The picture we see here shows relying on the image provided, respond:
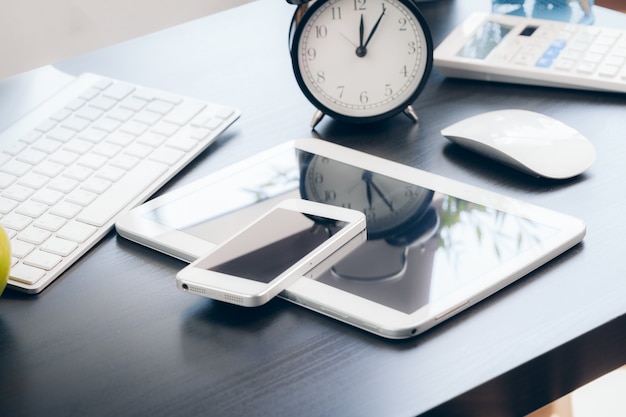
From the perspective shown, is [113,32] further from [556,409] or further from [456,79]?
[556,409]

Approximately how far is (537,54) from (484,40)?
0.26 feet

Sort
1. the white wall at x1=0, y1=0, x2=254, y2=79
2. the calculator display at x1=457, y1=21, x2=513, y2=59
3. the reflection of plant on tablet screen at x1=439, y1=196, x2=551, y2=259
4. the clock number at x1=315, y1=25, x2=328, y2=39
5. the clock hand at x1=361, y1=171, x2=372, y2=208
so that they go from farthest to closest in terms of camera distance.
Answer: the white wall at x1=0, y1=0, x2=254, y2=79
the calculator display at x1=457, y1=21, x2=513, y2=59
the clock number at x1=315, y1=25, x2=328, y2=39
the clock hand at x1=361, y1=171, x2=372, y2=208
the reflection of plant on tablet screen at x1=439, y1=196, x2=551, y2=259

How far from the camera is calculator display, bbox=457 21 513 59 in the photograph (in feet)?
3.29

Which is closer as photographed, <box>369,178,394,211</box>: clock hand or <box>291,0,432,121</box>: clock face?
<box>369,178,394,211</box>: clock hand

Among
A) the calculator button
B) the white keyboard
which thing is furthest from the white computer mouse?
the white keyboard

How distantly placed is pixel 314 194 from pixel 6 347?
309 millimetres

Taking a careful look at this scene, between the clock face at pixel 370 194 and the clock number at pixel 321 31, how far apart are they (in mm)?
140

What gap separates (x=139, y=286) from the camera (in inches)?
28.4

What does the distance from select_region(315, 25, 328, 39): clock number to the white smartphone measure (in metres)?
0.22

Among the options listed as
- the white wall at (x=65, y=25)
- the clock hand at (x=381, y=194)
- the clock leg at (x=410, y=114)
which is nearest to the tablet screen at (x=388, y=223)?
the clock hand at (x=381, y=194)

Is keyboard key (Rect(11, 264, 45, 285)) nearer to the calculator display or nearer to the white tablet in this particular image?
the white tablet

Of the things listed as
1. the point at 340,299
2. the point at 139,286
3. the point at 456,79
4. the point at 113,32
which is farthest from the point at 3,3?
the point at 340,299

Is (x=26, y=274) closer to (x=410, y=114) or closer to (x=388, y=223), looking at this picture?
(x=388, y=223)

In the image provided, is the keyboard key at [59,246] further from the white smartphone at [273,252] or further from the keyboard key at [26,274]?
the white smartphone at [273,252]
